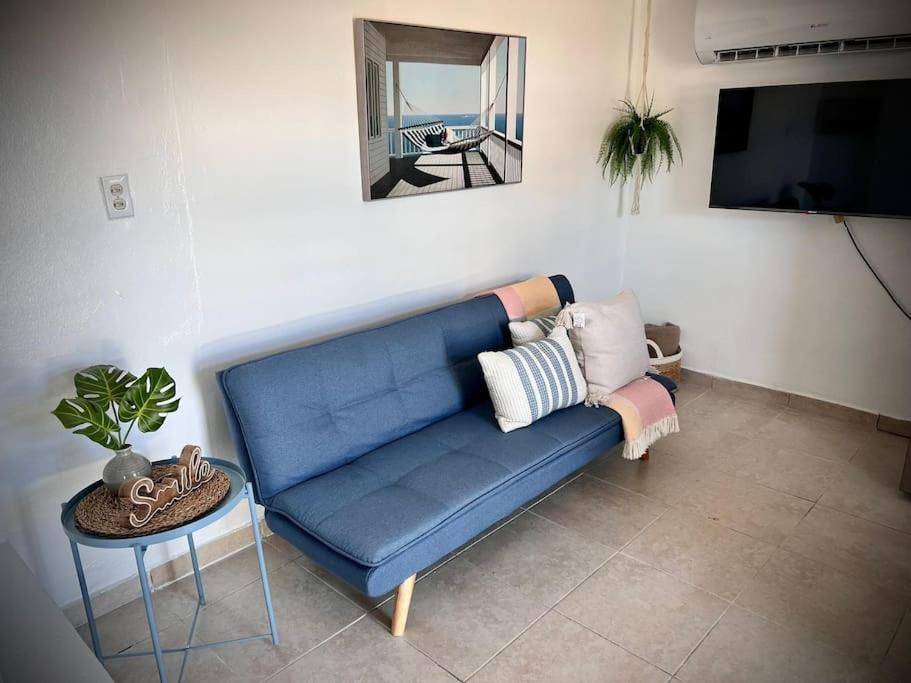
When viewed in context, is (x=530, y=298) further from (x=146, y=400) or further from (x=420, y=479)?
(x=146, y=400)

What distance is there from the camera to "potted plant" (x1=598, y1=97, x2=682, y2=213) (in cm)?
363

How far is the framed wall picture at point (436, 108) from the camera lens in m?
2.54

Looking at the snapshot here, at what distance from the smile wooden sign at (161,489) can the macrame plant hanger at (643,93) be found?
2942mm

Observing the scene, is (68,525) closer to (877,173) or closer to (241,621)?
(241,621)

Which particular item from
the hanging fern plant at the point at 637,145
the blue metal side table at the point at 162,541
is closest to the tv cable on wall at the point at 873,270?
the hanging fern plant at the point at 637,145

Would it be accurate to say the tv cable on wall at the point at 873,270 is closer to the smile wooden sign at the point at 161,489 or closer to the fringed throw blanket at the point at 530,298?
the fringed throw blanket at the point at 530,298

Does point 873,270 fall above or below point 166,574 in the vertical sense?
above

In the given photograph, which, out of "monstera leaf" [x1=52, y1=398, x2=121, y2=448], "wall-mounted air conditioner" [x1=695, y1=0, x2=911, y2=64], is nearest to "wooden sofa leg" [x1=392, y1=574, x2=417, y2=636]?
"monstera leaf" [x1=52, y1=398, x2=121, y2=448]

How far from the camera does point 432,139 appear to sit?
110 inches

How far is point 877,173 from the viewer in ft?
9.82

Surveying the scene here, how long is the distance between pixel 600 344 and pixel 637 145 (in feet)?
4.74

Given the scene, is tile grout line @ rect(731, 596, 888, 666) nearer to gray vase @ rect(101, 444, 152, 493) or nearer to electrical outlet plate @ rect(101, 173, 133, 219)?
gray vase @ rect(101, 444, 152, 493)

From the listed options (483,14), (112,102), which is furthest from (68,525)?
(483,14)

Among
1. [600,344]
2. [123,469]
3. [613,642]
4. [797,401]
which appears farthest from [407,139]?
[797,401]
